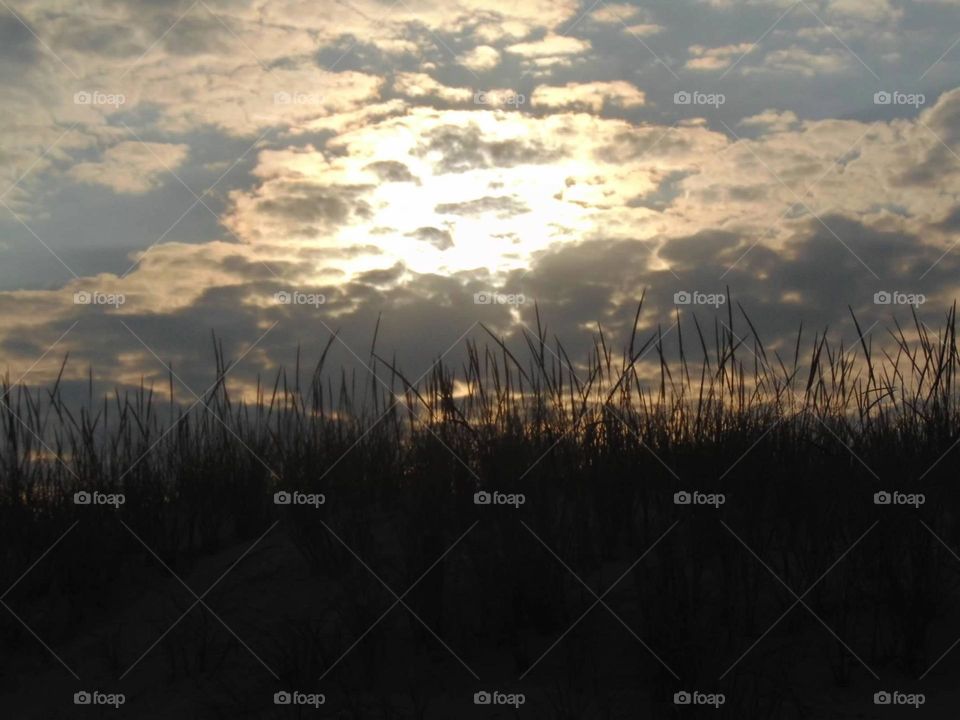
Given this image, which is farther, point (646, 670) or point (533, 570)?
point (533, 570)

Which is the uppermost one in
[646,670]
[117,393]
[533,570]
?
[117,393]

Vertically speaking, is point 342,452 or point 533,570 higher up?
point 342,452

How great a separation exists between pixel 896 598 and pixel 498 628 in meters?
1.60

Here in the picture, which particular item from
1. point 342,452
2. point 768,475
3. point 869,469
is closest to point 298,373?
point 342,452

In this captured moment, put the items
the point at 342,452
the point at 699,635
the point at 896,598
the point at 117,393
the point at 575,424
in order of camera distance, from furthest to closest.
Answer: the point at 117,393 → the point at 342,452 → the point at 575,424 → the point at 896,598 → the point at 699,635

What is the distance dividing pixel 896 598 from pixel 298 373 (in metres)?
3.75

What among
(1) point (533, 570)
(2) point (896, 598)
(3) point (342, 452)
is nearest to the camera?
(2) point (896, 598)

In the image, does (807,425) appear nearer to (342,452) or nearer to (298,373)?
(342,452)

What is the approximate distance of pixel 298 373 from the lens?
591 cm

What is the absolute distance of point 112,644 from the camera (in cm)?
446

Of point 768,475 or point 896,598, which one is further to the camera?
point 768,475

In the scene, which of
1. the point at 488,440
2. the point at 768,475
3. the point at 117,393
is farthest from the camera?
the point at 117,393

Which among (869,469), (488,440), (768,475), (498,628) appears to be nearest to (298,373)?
(488,440)

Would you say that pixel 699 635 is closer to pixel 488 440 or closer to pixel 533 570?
pixel 533 570
